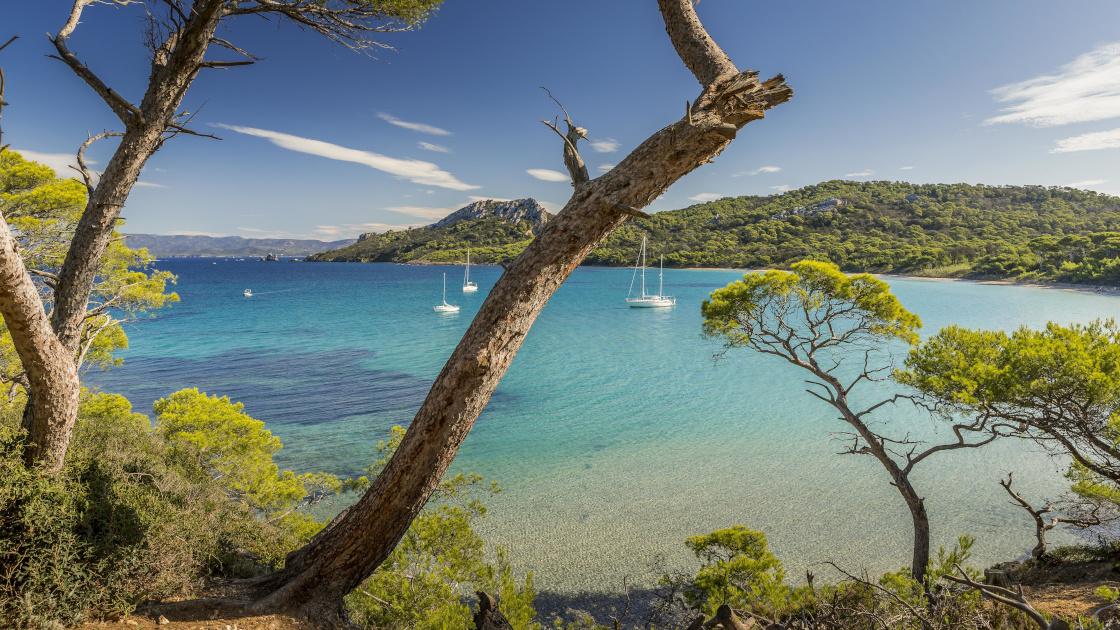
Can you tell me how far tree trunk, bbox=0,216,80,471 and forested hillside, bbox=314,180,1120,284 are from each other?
3084 cm

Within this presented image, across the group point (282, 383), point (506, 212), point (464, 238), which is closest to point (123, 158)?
point (282, 383)

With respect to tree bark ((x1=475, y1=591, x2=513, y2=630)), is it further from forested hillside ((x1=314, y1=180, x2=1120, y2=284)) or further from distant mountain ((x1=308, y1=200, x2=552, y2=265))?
distant mountain ((x1=308, y1=200, x2=552, y2=265))

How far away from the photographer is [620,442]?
465 inches

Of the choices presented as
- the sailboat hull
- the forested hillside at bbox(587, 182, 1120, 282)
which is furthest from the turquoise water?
the forested hillside at bbox(587, 182, 1120, 282)

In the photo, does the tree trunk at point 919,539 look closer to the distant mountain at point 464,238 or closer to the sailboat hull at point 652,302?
the sailboat hull at point 652,302

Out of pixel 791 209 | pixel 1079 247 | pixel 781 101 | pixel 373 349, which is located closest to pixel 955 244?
pixel 1079 247

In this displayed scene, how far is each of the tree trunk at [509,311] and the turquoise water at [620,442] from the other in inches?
169

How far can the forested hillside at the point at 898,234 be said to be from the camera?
155 ft

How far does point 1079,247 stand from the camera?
146ft

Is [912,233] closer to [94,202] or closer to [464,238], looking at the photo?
[94,202]

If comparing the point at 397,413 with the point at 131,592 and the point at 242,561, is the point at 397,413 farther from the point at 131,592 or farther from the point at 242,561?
the point at 131,592

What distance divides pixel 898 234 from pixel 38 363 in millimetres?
79187

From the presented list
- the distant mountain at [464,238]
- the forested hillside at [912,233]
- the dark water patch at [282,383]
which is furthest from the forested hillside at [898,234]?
the dark water patch at [282,383]

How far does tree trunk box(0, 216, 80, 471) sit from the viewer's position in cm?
223
